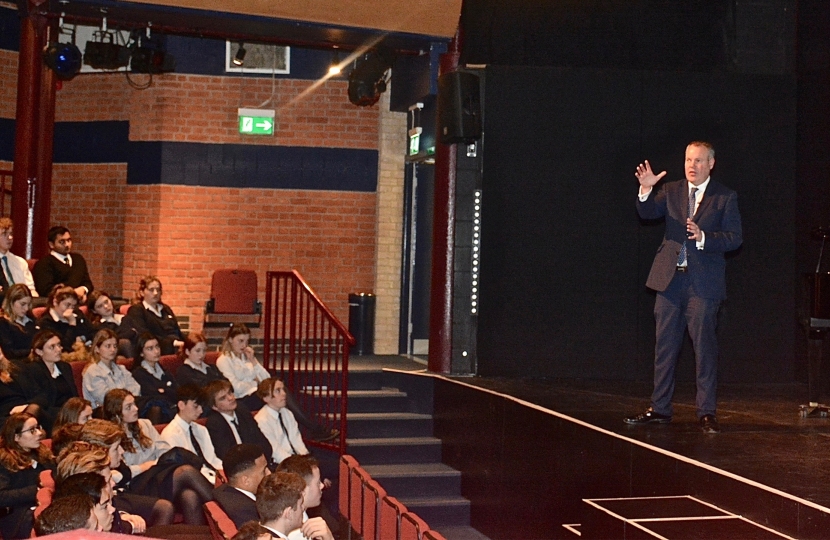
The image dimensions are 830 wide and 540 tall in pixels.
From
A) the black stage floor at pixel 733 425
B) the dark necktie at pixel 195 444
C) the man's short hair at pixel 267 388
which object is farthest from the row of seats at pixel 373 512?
the man's short hair at pixel 267 388

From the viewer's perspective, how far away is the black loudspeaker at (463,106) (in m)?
7.95

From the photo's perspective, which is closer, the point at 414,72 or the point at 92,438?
the point at 92,438

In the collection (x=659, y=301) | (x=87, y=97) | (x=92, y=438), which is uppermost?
(x=87, y=97)

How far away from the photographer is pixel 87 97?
431 inches

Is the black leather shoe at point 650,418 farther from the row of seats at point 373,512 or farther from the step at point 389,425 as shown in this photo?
the step at point 389,425

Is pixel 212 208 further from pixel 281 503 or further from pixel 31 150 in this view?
pixel 281 503

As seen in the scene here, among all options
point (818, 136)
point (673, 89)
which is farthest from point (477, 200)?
point (818, 136)

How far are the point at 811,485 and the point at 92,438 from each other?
3.18m

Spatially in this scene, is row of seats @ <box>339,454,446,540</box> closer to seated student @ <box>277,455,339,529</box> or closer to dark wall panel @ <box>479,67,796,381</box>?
seated student @ <box>277,455,339,529</box>

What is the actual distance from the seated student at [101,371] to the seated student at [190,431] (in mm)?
595

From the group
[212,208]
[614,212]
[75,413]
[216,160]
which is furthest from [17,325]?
[614,212]

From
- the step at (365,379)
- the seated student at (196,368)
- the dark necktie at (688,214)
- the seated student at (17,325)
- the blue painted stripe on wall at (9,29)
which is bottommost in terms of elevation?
the step at (365,379)

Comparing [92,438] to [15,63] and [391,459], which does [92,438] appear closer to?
[391,459]

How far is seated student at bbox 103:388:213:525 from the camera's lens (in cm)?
545
